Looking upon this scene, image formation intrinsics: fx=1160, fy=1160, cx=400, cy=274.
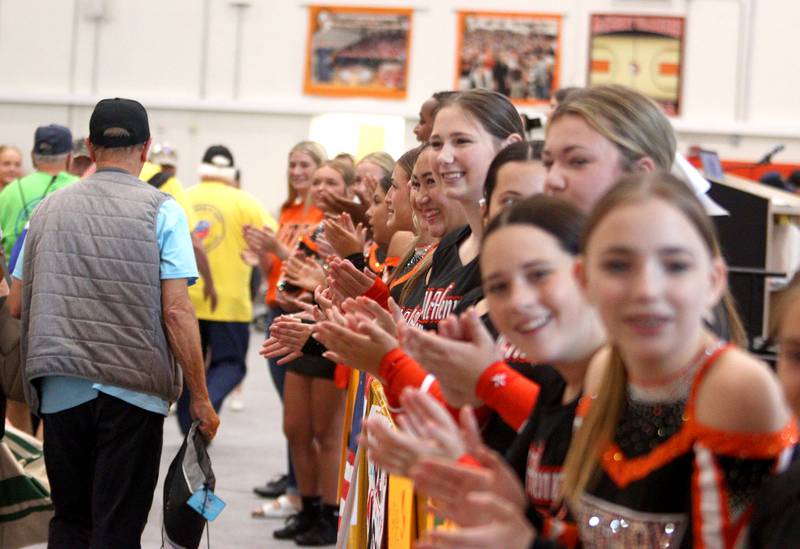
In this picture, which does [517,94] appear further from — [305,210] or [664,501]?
[664,501]

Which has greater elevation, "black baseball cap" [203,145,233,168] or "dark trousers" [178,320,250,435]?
"black baseball cap" [203,145,233,168]

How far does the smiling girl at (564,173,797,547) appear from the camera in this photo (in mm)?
1502

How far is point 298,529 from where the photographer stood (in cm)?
527

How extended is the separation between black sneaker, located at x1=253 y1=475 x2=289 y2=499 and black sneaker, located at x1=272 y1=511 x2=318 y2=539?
773 mm

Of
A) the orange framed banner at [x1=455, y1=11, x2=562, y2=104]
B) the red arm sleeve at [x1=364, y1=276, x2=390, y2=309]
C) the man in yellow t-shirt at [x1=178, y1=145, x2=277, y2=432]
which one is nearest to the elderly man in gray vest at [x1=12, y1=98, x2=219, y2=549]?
the red arm sleeve at [x1=364, y1=276, x2=390, y2=309]

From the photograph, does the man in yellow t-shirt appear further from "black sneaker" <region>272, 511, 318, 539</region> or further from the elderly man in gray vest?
the elderly man in gray vest

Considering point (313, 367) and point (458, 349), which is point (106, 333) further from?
point (458, 349)

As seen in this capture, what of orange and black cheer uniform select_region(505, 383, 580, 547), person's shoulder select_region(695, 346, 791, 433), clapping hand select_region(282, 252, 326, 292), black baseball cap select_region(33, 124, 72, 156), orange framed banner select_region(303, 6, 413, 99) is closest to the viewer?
person's shoulder select_region(695, 346, 791, 433)

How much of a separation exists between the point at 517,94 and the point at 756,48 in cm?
319

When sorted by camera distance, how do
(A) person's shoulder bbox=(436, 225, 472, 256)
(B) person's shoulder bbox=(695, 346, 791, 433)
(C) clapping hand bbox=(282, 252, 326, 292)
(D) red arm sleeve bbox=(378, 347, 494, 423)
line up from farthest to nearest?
(C) clapping hand bbox=(282, 252, 326, 292), (A) person's shoulder bbox=(436, 225, 472, 256), (D) red arm sleeve bbox=(378, 347, 494, 423), (B) person's shoulder bbox=(695, 346, 791, 433)

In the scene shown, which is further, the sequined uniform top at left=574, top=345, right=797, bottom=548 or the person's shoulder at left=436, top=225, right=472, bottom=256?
the person's shoulder at left=436, top=225, right=472, bottom=256

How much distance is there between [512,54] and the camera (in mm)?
15461

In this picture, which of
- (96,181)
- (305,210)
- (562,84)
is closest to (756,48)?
(562,84)

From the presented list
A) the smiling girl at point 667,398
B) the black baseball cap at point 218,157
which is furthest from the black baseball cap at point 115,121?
the black baseball cap at point 218,157
